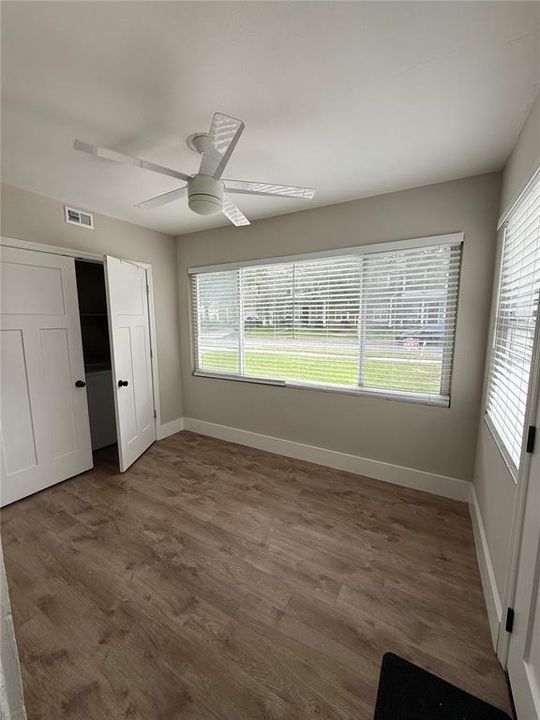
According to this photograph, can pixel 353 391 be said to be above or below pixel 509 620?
above

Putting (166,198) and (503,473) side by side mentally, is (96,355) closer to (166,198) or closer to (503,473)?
(166,198)

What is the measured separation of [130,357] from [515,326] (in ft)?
10.5

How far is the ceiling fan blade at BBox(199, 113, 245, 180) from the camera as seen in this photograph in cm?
118

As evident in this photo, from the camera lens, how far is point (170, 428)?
3863 millimetres

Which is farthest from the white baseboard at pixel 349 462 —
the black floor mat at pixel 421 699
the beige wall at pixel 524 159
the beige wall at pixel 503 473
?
the beige wall at pixel 524 159

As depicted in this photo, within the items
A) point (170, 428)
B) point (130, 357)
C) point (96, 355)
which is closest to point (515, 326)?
point (130, 357)

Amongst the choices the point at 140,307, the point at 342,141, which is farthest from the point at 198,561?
the point at 342,141

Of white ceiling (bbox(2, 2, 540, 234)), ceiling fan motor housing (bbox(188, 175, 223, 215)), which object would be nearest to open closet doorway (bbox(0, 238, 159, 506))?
white ceiling (bbox(2, 2, 540, 234))

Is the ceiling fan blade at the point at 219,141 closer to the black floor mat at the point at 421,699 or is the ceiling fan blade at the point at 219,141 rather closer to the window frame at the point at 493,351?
the window frame at the point at 493,351

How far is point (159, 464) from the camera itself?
3088mm

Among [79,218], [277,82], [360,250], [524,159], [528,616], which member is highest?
[277,82]

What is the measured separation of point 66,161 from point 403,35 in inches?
82.4

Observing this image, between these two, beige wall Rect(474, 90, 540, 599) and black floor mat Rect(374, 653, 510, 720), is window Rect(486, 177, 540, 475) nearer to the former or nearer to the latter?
beige wall Rect(474, 90, 540, 599)

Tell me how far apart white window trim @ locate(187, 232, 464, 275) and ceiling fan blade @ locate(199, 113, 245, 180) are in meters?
1.42
